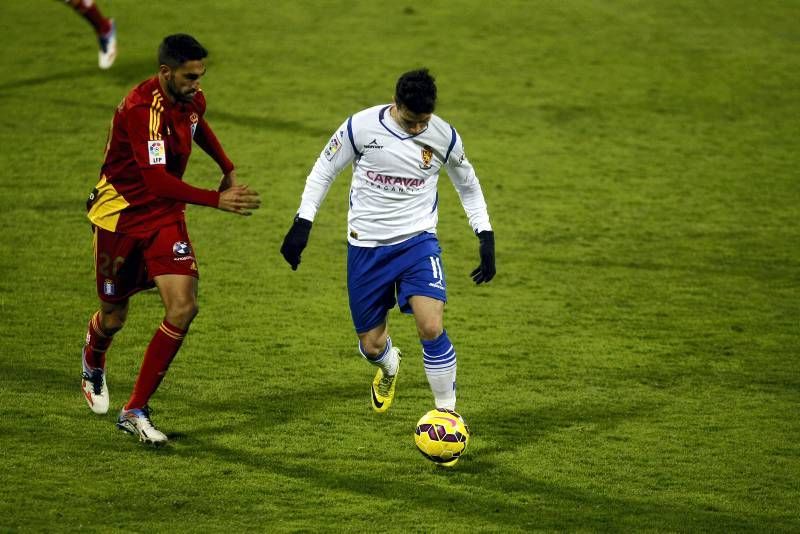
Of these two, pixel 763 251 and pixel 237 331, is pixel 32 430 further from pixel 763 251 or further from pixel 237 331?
pixel 763 251

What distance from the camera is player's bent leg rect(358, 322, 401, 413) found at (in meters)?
6.54

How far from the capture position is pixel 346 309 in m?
8.83

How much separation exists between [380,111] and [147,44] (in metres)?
9.73

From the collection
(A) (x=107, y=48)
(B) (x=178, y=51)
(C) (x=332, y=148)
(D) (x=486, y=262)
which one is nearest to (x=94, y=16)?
(A) (x=107, y=48)

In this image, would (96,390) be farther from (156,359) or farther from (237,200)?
(237,200)

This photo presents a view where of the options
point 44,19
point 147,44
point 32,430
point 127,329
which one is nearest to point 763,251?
point 127,329

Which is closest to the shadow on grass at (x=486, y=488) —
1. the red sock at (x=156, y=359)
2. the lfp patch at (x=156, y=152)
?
the red sock at (x=156, y=359)

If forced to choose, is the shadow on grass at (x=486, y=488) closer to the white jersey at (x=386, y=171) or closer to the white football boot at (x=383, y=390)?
the white football boot at (x=383, y=390)

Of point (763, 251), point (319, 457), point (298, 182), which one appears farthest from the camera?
point (298, 182)

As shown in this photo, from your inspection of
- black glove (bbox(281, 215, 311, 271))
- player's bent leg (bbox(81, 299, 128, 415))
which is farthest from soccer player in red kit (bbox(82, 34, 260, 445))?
black glove (bbox(281, 215, 311, 271))

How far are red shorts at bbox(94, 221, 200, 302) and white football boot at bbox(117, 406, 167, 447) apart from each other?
0.62 meters

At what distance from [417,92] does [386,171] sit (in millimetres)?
484

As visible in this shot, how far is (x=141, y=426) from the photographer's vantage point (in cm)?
624

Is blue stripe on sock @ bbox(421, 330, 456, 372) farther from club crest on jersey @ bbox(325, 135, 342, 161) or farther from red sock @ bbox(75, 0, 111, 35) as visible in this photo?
red sock @ bbox(75, 0, 111, 35)
